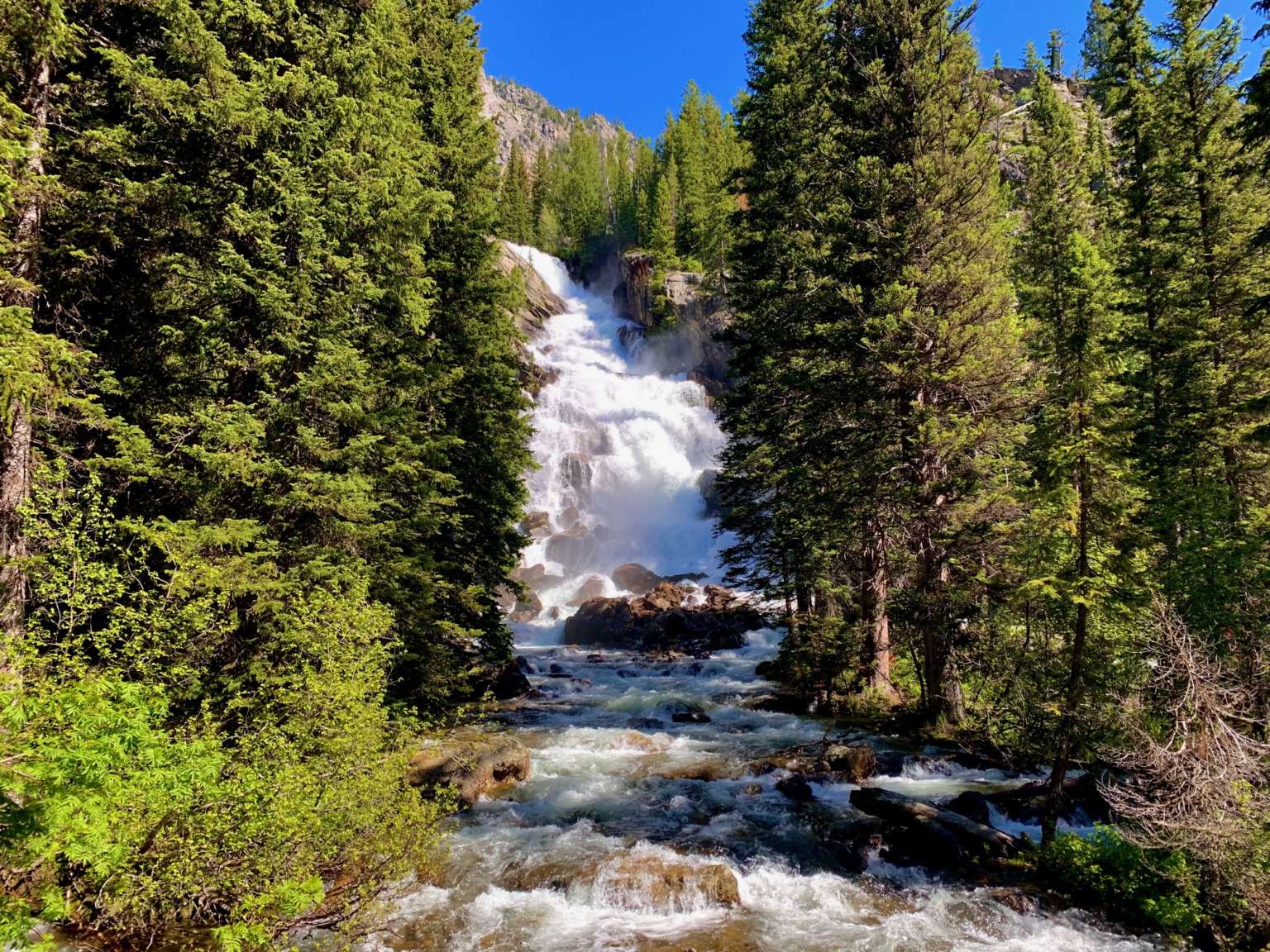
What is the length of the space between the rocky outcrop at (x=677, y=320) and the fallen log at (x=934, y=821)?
1705 inches

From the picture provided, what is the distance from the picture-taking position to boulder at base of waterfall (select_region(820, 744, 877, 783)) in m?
12.3

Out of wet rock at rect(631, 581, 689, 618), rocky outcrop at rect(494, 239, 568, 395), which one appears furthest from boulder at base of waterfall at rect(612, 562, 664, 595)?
rocky outcrop at rect(494, 239, 568, 395)

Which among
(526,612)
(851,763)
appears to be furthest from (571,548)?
(851,763)

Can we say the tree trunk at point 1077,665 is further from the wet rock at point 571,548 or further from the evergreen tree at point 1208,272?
the wet rock at point 571,548

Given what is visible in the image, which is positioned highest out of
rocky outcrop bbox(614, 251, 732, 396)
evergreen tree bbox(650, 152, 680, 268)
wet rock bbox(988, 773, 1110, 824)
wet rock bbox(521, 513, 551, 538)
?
evergreen tree bbox(650, 152, 680, 268)

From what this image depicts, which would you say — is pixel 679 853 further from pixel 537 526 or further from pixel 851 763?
pixel 537 526

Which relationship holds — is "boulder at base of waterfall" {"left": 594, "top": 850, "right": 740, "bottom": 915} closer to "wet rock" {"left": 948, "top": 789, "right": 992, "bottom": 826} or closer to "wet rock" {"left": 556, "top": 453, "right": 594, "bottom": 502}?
"wet rock" {"left": 948, "top": 789, "right": 992, "bottom": 826}

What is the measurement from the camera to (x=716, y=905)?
838 cm

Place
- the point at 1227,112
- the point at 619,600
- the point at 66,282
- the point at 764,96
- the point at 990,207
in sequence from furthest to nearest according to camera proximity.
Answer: the point at 619,600, the point at 764,96, the point at 1227,112, the point at 990,207, the point at 66,282

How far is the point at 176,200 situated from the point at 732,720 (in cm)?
1601

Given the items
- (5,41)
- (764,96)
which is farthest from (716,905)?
(764,96)

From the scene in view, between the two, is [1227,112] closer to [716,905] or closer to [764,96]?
[764,96]

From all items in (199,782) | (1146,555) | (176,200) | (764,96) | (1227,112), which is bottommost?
(199,782)

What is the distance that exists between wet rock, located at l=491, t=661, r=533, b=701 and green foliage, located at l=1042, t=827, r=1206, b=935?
15.2m
